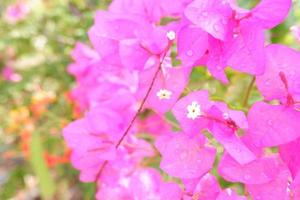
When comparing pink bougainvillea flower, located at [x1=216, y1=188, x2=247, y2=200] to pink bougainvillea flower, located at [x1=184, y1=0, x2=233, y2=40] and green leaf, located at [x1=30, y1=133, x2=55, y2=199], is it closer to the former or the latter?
pink bougainvillea flower, located at [x1=184, y1=0, x2=233, y2=40]

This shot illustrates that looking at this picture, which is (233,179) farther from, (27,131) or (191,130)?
(27,131)

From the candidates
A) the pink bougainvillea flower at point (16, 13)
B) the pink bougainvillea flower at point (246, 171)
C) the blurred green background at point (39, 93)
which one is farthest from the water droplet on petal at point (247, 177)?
the pink bougainvillea flower at point (16, 13)

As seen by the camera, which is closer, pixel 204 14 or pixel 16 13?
pixel 204 14

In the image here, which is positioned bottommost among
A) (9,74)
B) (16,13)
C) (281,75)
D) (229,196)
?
(9,74)

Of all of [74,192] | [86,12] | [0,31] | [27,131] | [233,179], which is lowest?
[74,192]

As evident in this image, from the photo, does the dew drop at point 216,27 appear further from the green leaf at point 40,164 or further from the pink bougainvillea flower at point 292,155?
the green leaf at point 40,164

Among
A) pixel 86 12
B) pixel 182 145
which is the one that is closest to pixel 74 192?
pixel 86 12

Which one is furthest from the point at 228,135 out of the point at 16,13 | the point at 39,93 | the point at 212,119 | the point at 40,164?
the point at 16,13

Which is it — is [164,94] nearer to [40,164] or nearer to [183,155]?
[183,155]

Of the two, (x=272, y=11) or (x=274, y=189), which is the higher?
(x=272, y=11)
